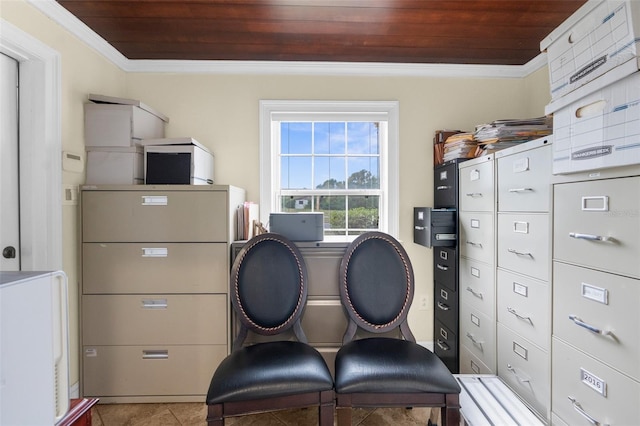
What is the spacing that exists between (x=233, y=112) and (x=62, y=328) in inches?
78.3

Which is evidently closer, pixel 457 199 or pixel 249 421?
pixel 249 421

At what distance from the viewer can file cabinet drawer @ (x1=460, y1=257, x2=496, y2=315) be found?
1961 millimetres

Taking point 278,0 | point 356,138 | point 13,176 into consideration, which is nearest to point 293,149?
point 356,138

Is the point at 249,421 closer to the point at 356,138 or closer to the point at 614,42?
the point at 356,138

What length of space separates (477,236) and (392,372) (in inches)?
44.2

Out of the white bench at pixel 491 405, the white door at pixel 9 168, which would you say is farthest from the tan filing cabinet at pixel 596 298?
the white door at pixel 9 168

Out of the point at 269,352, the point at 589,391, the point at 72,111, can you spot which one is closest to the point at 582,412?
the point at 589,391

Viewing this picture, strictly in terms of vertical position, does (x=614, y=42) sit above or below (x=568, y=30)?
below

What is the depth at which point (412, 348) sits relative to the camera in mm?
1674

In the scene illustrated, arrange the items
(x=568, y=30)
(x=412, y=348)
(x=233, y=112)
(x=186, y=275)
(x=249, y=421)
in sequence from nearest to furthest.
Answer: (x=568, y=30), (x=412, y=348), (x=249, y=421), (x=186, y=275), (x=233, y=112)

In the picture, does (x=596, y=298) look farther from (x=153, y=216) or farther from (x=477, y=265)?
(x=153, y=216)

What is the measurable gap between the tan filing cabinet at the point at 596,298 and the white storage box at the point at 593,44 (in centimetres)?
38

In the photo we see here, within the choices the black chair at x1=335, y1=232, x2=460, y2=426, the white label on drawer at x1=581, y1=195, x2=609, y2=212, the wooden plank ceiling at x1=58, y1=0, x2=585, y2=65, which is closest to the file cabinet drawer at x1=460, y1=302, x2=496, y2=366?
the black chair at x1=335, y1=232, x2=460, y2=426

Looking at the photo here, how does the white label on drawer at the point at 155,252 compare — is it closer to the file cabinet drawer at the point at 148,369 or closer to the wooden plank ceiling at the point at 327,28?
the file cabinet drawer at the point at 148,369
